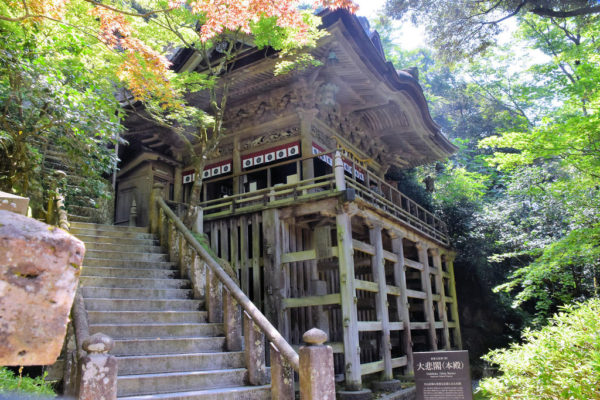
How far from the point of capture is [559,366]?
490 centimetres

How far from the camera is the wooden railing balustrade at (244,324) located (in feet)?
16.4

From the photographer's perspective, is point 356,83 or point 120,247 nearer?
point 120,247

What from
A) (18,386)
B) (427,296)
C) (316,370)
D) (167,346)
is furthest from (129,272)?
(427,296)

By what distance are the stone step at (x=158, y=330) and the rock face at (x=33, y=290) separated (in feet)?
17.4

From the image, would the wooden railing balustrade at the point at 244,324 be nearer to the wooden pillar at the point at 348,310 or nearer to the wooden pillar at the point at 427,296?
the wooden pillar at the point at 348,310

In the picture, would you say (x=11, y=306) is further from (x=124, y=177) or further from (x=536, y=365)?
(x=124, y=177)

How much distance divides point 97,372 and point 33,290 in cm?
319

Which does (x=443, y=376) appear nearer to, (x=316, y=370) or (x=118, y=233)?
(x=316, y=370)

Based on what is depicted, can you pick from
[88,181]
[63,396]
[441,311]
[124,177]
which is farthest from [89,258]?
[441,311]

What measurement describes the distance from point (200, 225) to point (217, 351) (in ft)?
12.7

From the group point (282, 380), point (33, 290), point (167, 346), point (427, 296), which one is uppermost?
point (427, 296)

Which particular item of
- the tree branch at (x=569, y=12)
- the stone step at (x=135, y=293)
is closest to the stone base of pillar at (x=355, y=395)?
the stone step at (x=135, y=293)

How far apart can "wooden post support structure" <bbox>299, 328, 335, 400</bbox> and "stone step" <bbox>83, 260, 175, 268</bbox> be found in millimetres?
4496

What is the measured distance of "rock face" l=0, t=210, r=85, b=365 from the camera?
4.46 feet
